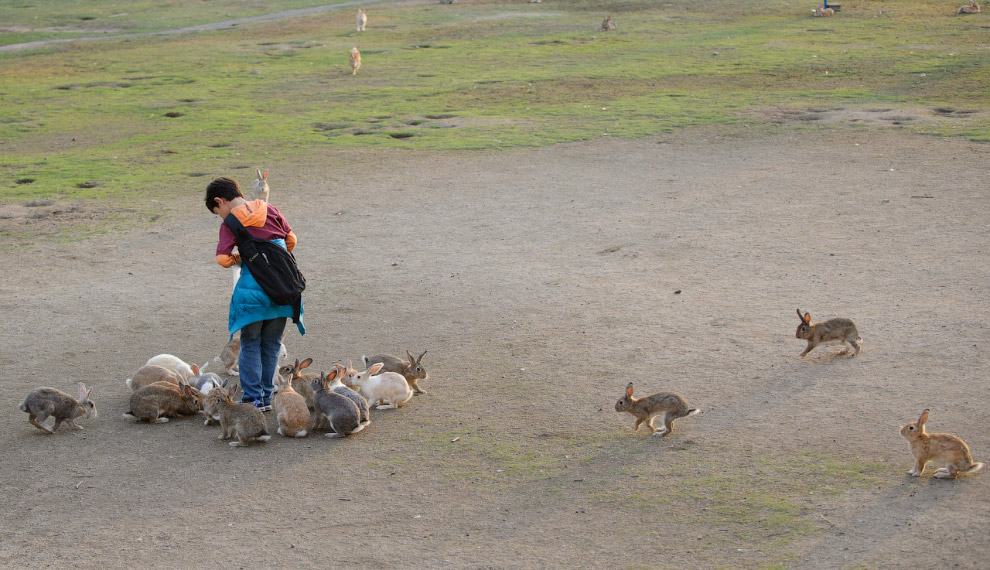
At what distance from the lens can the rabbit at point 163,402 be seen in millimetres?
7457

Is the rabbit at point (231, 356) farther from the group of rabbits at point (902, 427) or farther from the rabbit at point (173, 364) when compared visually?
the group of rabbits at point (902, 427)

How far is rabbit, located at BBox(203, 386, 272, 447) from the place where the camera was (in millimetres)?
7039

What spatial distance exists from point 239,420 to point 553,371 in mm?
2588

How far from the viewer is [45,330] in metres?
9.46

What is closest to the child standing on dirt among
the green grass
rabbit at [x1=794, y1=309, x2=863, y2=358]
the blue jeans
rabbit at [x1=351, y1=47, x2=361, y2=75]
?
the blue jeans

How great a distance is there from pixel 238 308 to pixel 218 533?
6.74 ft

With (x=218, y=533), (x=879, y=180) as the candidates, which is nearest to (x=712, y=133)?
(x=879, y=180)

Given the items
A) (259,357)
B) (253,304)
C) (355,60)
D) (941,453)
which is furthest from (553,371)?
(355,60)

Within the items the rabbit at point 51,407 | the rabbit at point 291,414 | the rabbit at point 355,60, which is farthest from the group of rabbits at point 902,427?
the rabbit at point 355,60

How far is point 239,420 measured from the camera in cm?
705

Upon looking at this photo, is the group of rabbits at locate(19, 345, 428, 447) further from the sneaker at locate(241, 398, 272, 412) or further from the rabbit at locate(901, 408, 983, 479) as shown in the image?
the rabbit at locate(901, 408, 983, 479)

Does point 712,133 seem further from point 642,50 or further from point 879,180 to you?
point 642,50

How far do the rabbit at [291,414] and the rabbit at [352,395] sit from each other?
259mm

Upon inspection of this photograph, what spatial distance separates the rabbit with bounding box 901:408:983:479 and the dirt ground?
0.31ft
